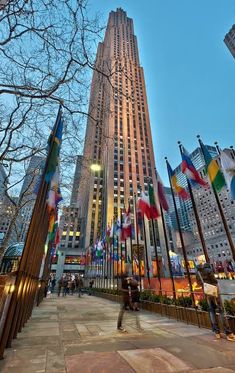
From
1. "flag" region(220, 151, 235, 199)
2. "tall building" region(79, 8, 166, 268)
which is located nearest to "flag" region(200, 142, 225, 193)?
"flag" region(220, 151, 235, 199)

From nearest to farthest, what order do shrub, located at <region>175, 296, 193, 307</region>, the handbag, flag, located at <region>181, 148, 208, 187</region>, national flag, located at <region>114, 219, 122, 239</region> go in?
1. the handbag
2. shrub, located at <region>175, 296, 193, 307</region>
3. flag, located at <region>181, 148, 208, 187</region>
4. national flag, located at <region>114, 219, 122, 239</region>

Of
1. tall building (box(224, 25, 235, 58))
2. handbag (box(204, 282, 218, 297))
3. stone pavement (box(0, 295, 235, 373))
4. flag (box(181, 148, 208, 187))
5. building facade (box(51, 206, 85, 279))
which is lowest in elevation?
stone pavement (box(0, 295, 235, 373))

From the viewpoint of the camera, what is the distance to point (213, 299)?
6.74m

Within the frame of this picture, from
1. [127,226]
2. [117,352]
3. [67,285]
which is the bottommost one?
[117,352]

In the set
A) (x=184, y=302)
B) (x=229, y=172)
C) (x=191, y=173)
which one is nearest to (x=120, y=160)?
(x=191, y=173)

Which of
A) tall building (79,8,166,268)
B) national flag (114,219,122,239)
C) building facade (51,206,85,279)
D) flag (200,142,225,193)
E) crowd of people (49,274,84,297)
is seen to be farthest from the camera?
tall building (79,8,166,268)

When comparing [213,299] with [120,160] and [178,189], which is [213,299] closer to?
[178,189]

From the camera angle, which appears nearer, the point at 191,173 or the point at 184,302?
the point at 184,302

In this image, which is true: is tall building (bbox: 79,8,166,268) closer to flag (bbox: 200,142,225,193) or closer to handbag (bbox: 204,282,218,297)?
flag (bbox: 200,142,225,193)

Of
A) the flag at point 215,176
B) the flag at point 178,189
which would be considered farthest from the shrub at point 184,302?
the flag at point 178,189

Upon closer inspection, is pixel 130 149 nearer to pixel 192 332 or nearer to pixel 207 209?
pixel 207 209

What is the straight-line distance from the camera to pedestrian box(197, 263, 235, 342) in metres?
6.06

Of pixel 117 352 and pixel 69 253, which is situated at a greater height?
pixel 69 253

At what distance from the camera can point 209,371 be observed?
3.55m
